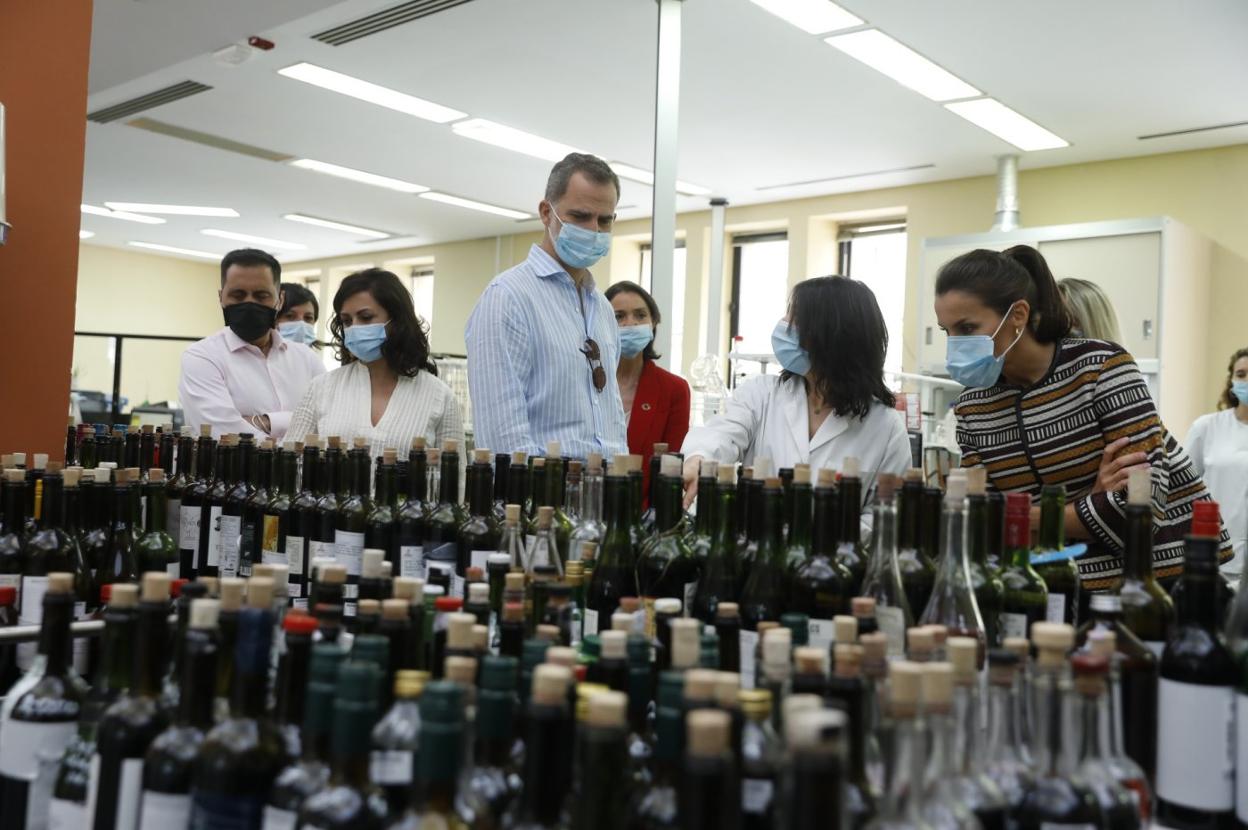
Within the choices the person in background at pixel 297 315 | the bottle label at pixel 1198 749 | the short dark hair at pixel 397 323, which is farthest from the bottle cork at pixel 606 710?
the person in background at pixel 297 315

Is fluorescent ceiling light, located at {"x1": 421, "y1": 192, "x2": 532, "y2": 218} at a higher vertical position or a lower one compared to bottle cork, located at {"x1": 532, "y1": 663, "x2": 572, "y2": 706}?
higher

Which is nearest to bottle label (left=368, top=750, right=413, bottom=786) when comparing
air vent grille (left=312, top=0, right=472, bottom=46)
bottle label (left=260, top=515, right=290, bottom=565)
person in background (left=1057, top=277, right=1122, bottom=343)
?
bottle label (left=260, top=515, right=290, bottom=565)

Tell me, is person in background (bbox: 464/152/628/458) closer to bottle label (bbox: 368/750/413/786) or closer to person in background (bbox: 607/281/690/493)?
person in background (bbox: 607/281/690/493)

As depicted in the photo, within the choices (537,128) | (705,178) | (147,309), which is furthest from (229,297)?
(147,309)

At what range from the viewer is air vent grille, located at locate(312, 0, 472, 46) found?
4.80 meters

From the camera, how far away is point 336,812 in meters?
0.79

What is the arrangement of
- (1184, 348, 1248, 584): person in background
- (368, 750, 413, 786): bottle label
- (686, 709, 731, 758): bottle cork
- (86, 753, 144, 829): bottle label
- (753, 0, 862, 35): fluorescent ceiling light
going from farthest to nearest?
1. (1184, 348, 1248, 584): person in background
2. (753, 0, 862, 35): fluorescent ceiling light
3. (86, 753, 144, 829): bottle label
4. (368, 750, 413, 786): bottle label
5. (686, 709, 731, 758): bottle cork

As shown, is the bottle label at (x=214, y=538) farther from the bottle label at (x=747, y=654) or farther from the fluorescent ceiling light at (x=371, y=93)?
the fluorescent ceiling light at (x=371, y=93)

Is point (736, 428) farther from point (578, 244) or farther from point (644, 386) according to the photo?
point (644, 386)

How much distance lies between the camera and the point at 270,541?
1992 millimetres

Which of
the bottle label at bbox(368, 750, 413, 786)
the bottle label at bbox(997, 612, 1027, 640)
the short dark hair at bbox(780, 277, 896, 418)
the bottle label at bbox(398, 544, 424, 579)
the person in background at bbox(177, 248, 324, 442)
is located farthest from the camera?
the person in background at bbox(177, 248, 324, 442)

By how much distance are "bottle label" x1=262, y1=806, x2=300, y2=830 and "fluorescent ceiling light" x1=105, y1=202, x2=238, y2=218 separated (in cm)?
1019

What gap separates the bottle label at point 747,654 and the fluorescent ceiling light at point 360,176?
24.6 feet

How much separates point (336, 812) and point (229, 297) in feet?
9.75
